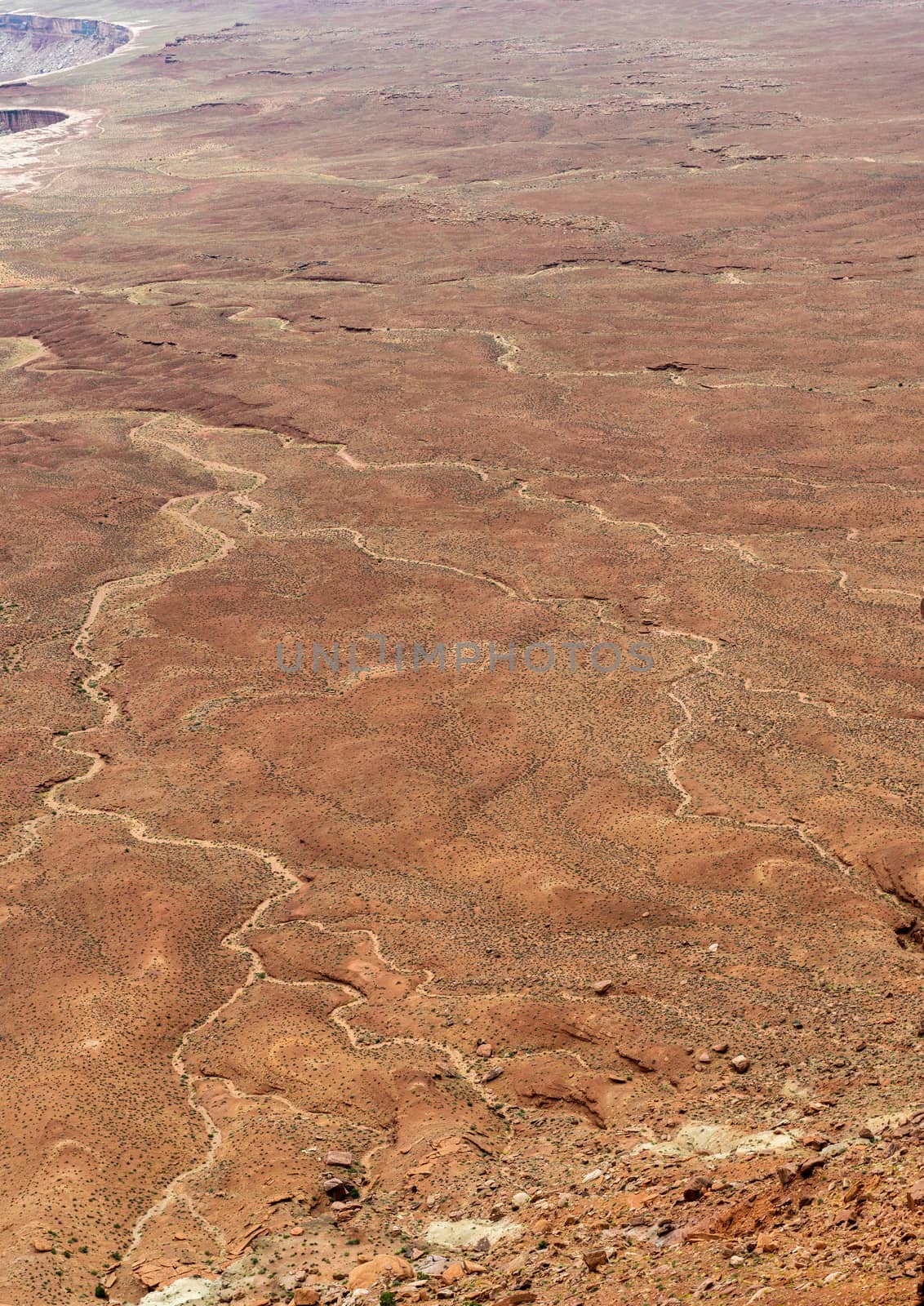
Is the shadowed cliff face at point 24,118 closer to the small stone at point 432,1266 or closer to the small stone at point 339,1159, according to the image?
the small stone at point 339,1159

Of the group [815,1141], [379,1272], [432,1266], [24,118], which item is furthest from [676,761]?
[24,118]

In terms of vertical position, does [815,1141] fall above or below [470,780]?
above

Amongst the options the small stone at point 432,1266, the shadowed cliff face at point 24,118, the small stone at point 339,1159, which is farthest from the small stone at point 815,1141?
the shadowed cliff face at point 24,118

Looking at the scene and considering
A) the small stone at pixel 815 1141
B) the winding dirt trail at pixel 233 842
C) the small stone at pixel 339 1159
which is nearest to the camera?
the small stone at pixel 815 1141

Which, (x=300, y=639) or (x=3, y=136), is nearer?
(x=300, y=639)

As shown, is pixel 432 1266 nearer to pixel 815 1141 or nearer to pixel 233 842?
pixel 815 1141

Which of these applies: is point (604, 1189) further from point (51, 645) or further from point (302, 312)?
point (302, 312)

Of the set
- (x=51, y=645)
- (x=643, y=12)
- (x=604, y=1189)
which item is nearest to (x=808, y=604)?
(x=51, y=645)
